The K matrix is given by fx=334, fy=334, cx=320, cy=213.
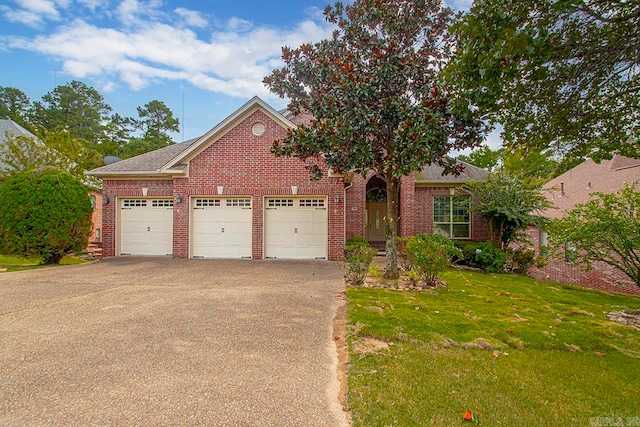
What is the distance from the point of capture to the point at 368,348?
3.86 meters

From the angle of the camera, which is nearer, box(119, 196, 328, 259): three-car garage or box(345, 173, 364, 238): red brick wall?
box(119, 196, 328, 259): three-car garage

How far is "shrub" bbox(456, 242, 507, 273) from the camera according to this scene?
11.4m

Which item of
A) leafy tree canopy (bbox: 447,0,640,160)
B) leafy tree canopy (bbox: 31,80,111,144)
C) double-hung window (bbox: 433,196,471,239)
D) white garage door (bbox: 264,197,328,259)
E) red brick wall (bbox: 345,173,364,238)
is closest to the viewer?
leafy tree canopy (bbox: 447,0,640,160)

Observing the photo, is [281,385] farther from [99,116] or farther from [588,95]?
[99,116]

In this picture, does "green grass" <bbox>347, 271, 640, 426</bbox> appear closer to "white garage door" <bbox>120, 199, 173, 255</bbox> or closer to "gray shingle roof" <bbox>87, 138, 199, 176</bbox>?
"white garage door" <bbox>120, 199, 173, 255</bbox>

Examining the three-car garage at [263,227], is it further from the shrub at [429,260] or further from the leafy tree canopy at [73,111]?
the leafy tree canopy at [73,111]

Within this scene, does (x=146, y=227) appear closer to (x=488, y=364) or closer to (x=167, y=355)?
(x=167, y=355)

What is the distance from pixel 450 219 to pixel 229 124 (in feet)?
31.5

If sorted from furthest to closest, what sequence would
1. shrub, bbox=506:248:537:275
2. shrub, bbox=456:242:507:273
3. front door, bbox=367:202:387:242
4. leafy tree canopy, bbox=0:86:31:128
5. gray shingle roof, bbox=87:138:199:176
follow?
leafy tree canopy, bbox=0:86:31:128
front door, bbox=367:202:387:242
gray shingle roof, bbox=87:138:199:176
shrub, bbox=506:248:537:275
shrub, bbox=456:242:507:273

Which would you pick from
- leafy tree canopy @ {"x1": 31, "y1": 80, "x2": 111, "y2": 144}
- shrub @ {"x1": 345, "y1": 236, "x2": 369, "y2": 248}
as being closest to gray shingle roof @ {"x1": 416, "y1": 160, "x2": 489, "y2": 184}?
shrub @ {"x1": 345, "y1": 236, "x2": 369, "y2": 248}

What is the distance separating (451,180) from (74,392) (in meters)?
13.4

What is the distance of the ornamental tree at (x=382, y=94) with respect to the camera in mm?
6918

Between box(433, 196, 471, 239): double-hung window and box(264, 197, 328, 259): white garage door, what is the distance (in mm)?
5054

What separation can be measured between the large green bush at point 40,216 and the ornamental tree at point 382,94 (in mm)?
7681
